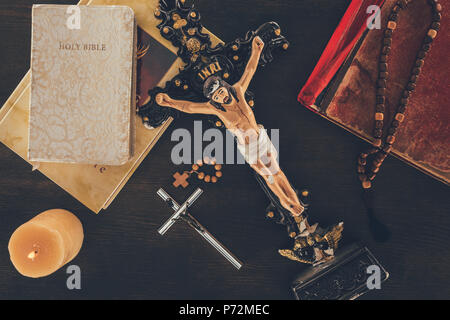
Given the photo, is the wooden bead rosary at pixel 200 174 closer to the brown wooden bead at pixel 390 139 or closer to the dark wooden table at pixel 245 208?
the dark wooden table at pixel 245 208

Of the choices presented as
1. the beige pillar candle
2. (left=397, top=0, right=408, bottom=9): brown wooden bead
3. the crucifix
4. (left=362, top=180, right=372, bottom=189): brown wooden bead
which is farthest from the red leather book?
the beige pillar candle

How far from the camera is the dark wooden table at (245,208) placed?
113 centimetres

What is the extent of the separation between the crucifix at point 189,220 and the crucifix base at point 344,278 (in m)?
0.28

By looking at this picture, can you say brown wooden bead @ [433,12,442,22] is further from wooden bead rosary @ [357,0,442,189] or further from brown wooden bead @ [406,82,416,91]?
brown wooden bead @ [406,82,416,91]

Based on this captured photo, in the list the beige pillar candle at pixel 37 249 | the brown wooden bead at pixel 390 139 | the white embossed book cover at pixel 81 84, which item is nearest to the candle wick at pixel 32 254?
the beige pillar candle at pixel 37 249

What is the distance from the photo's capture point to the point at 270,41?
1066 mm

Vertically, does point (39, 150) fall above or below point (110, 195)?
above

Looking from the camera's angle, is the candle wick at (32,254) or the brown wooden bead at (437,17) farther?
the brown wooden bead at (437,17)

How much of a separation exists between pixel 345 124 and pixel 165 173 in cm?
74

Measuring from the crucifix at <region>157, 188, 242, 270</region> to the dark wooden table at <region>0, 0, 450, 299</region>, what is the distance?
0.06 metres

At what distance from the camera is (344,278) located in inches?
41.5

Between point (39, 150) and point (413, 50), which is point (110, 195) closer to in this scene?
point (39, 150)

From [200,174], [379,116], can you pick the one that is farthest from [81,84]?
[379,116]
